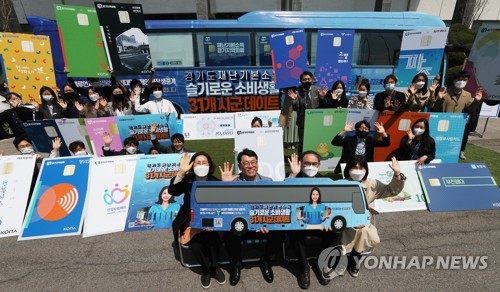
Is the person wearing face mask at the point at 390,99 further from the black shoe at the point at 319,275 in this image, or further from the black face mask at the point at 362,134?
the black shoe at the point at 319,275

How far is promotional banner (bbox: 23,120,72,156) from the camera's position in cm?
464

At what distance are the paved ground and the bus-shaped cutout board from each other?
2.72ft

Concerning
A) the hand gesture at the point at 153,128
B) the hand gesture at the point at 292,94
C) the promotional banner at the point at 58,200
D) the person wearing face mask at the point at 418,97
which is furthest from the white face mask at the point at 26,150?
the person wearing face mask at the point at 418,97

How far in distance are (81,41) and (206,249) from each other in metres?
4.66

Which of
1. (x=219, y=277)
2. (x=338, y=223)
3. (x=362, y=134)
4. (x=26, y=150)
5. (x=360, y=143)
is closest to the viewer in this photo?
(x=338, y=223)

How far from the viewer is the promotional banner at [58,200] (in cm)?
348

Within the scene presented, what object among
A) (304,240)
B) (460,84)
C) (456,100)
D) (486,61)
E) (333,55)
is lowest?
(304,240)

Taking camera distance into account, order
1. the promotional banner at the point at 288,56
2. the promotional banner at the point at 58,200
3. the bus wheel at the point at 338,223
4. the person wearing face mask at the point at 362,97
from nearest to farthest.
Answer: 1. the bus wheel at the point at 338,223
2. the promotional banner at the point at 58,200
3. the person wearing face mask at the point at 362,97
4. the promotional banner at the point at 288,56

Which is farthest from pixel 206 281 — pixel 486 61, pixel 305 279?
pixel 486 61

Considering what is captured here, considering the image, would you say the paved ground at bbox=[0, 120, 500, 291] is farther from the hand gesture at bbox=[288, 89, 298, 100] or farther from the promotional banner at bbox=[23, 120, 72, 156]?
the hand gesture at bbox=[288, 89, 298, 100]

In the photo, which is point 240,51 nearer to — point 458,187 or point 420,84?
point 420,84

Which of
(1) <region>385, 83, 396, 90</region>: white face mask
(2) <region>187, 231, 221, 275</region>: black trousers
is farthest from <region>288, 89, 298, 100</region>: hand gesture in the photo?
(2) <region>187, 231, 221, 275</region>: black trousers

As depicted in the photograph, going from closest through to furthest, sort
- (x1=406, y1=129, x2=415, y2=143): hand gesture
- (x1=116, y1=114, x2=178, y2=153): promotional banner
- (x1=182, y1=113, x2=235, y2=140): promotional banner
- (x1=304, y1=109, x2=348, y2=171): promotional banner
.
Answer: (x1=406, y1=129, x2=415, y2=143): hand gesture < (x1=116, y1=114, x2=178, y2=153): promotional banner < (x1=304, y1=109, x2=348, y2=171): promotional banner < (x1=182, y1=113, x2=235, y2=140): promotional banner

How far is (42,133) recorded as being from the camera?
4.76 meters
